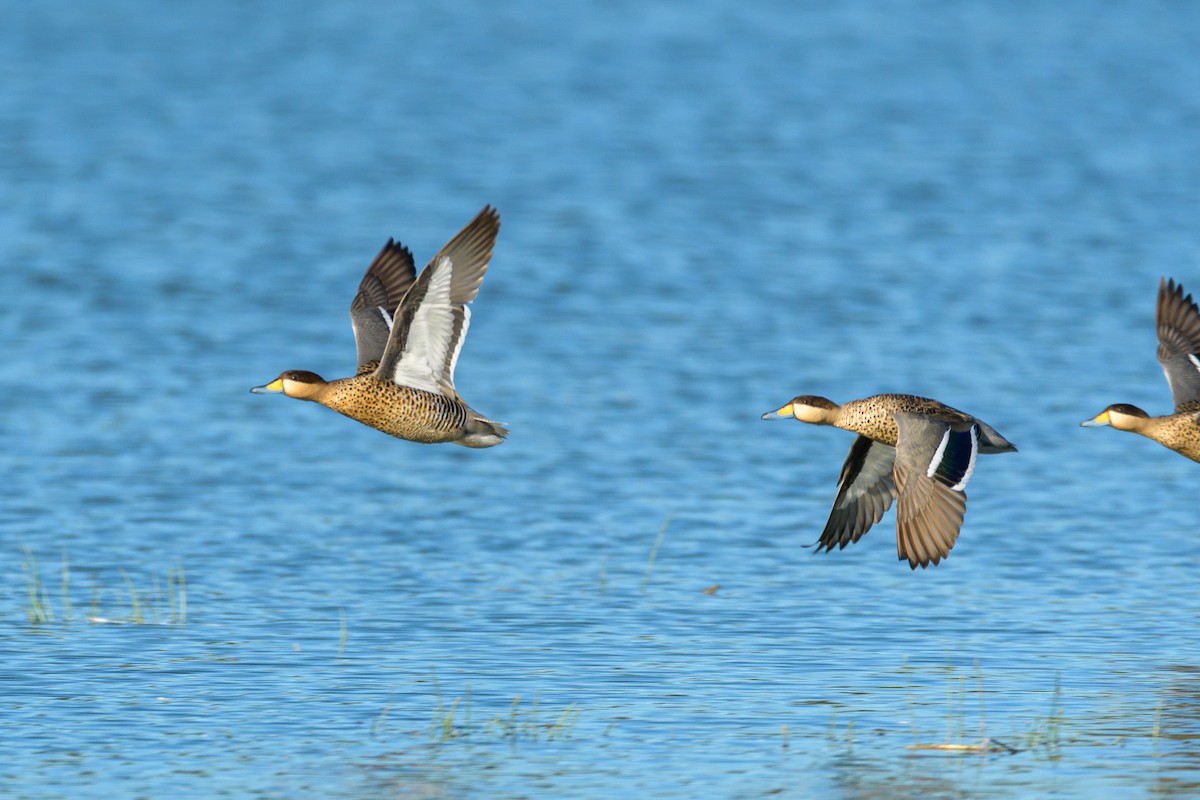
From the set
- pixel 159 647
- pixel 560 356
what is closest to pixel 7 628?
pixel 159 647

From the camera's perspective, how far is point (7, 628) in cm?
1391

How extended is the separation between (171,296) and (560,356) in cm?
645

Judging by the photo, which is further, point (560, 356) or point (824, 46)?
point (824, 46)

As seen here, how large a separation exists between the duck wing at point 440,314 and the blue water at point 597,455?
1777mm

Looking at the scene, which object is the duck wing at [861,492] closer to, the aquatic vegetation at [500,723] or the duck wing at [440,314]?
the aquatic vegetation at [500,723]

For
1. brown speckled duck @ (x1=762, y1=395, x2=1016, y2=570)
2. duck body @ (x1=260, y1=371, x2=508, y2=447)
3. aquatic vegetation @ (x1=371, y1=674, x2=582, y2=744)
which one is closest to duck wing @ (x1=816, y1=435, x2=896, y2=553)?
brown speckled duck @ (x1=762, y1=395, x2=1016, y2=570)

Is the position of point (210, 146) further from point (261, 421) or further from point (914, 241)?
point (261, 421)

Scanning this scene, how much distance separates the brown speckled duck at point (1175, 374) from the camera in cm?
1318

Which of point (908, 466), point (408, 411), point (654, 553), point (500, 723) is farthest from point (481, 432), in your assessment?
point (654, 553)

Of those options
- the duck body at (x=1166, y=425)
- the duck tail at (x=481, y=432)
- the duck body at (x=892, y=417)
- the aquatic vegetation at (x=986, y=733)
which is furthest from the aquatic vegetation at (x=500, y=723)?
the duck body at (x=1166, y=425)

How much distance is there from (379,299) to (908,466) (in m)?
3.49

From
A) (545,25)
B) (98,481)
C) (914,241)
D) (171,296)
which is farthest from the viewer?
(545,25)

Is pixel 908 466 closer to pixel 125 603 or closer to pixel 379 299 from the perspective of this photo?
pixel 379 299

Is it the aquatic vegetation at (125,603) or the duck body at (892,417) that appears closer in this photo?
the duck body at (892,417)
